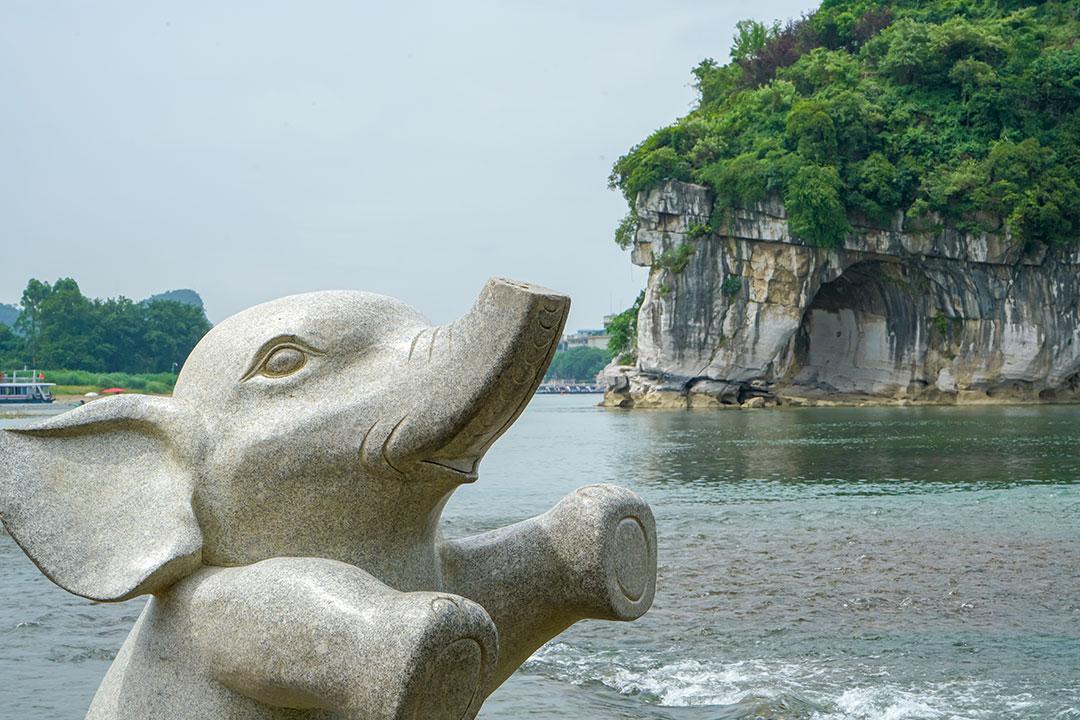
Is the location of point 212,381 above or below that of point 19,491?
above

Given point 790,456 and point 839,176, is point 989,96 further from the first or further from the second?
point 790,456

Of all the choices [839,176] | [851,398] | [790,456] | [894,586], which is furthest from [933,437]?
[851,398]

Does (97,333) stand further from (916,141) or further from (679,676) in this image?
(679,676)

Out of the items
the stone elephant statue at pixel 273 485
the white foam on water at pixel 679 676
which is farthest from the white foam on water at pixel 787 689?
the stone elephant statue at pixel 273 485

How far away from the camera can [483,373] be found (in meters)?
2.56

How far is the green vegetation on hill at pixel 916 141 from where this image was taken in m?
42.9

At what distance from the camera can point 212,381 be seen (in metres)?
2.79

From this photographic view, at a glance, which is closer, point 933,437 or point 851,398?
point 933,437

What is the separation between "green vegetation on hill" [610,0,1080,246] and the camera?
4288 centimetres

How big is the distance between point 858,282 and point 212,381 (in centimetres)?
4848

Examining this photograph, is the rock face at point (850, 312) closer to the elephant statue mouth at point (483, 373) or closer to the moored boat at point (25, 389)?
the moored boat at point (25, 389)

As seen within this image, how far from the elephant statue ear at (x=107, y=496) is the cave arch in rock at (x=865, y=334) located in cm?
4608

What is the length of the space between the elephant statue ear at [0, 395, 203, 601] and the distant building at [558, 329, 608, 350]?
141506 mm

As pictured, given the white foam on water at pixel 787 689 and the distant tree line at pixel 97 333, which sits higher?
the distant tree line at pixel 97 333
